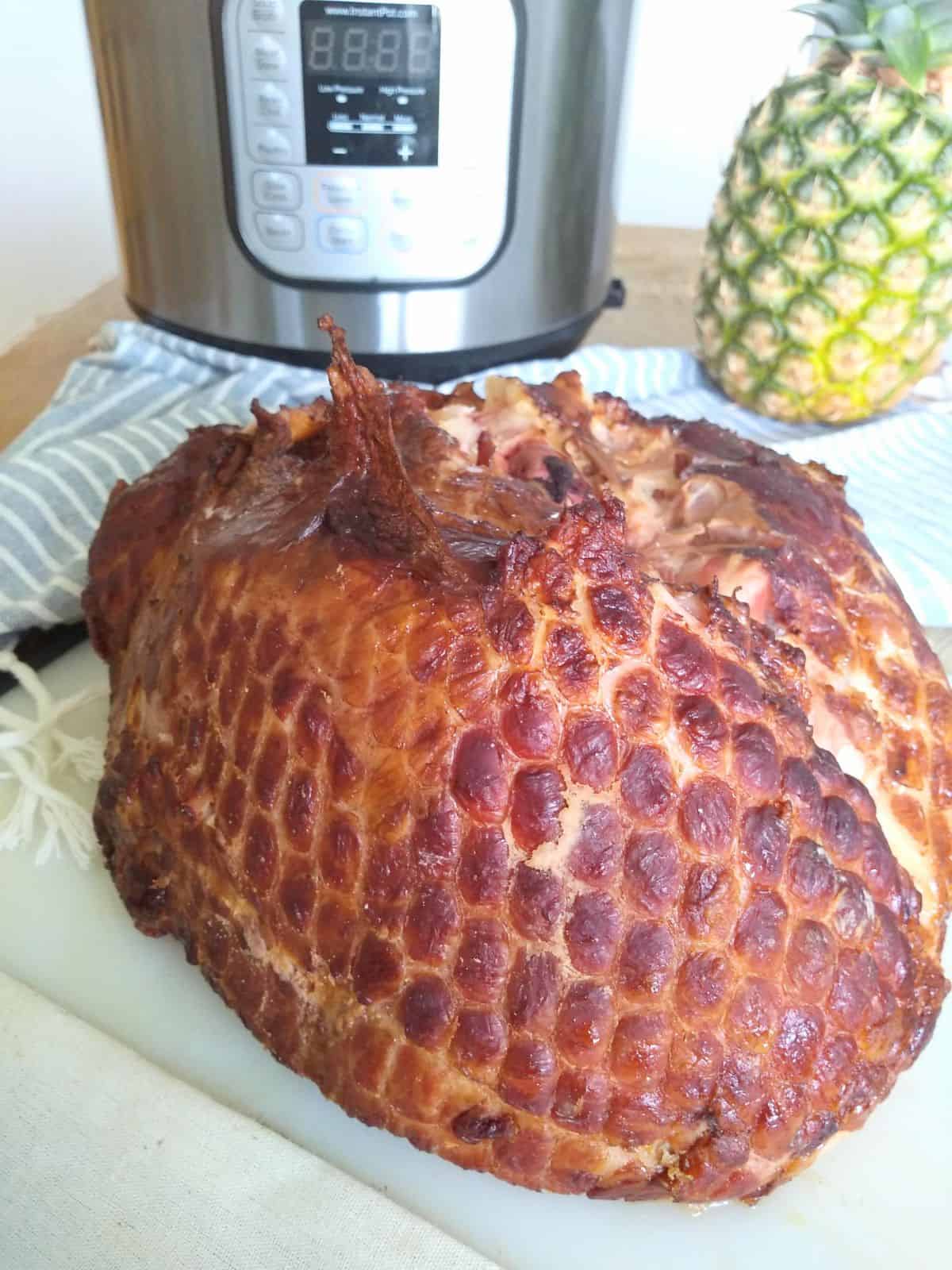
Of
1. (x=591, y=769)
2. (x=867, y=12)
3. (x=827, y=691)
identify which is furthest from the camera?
(x=867, y=12)

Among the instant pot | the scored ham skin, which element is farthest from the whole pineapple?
the scored ham skin

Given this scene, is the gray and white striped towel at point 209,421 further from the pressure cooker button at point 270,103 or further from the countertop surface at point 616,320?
the pressure cooker button at point 270,103

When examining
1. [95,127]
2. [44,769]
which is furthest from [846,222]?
[95,127]

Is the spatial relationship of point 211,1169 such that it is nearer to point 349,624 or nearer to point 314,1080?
point 314,1080

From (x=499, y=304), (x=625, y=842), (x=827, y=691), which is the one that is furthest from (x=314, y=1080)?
(x=499, y=304)

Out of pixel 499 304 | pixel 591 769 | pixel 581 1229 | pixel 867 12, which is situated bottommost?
pixel 581 1229

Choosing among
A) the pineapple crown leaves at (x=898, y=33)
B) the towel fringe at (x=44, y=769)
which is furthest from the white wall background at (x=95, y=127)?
the towel fringe at (x=44, y=769)

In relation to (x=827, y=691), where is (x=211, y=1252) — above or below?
below
